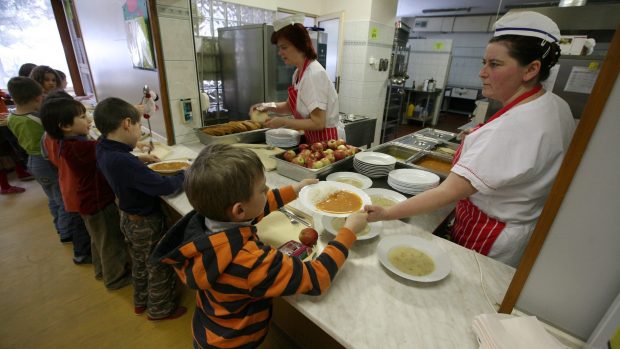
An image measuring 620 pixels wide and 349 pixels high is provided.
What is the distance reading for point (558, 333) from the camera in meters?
0.66

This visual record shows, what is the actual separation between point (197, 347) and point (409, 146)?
1.69 metres

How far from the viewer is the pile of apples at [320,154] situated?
1.50 metres

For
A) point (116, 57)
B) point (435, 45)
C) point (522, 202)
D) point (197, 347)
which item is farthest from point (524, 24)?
point (435, 45)

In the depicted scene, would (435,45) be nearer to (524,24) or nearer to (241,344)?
(524,24)

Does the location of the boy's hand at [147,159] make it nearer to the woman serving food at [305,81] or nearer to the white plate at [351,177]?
the woman serving food at [305,81]

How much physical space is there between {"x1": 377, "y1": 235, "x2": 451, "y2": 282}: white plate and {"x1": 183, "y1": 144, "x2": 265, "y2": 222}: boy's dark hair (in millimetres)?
490

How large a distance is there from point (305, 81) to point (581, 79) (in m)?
2.37

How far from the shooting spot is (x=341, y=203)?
41.9 inches

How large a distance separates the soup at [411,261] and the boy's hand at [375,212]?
119mm

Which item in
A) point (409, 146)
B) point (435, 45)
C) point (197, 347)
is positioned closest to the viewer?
point (197, 347)

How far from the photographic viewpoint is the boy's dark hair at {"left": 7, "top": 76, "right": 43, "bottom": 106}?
194 centimetres

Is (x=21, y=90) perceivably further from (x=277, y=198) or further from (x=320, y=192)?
(x=320, y=192)

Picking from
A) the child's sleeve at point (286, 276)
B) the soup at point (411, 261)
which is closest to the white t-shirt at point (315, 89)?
the soup at point (411, 261)

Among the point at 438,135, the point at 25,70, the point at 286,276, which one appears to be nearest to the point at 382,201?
the point at 286,276
